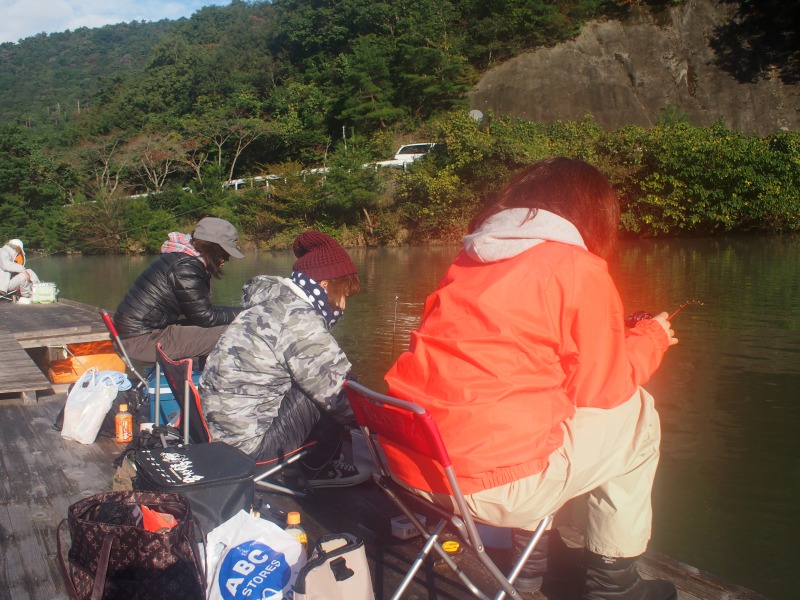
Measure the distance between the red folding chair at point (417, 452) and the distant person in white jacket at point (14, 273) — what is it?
948cm

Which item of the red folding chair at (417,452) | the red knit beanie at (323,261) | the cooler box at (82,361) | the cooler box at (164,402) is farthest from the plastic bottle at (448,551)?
the cooler box at (82,361)

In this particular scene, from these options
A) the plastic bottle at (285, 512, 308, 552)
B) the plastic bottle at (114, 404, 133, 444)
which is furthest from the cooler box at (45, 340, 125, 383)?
the plastic bottle at (285, 512, 308, 552)

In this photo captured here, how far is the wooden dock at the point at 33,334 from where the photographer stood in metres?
4.91

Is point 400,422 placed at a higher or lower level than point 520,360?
lower

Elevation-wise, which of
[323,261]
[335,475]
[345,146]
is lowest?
[335,475]

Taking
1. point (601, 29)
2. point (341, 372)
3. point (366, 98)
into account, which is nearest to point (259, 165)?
point (366, 98)

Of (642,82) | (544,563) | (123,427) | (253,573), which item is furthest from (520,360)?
(642,82)

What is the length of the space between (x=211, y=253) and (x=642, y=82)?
3508 cm

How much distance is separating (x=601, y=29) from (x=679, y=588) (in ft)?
133

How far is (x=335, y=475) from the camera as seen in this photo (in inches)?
120

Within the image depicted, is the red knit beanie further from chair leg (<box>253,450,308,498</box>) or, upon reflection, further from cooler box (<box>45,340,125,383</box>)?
cooler box (<box>45,340,125,383</box>)

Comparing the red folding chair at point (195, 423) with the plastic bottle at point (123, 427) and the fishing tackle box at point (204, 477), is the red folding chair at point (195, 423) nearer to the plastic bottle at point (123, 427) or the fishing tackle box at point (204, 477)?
the fishing tackle box at point (204, 477)

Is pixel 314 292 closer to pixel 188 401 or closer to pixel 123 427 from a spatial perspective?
pixel 188 401

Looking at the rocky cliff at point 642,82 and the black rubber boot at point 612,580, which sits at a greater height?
the rocky cliff at point 642,82
